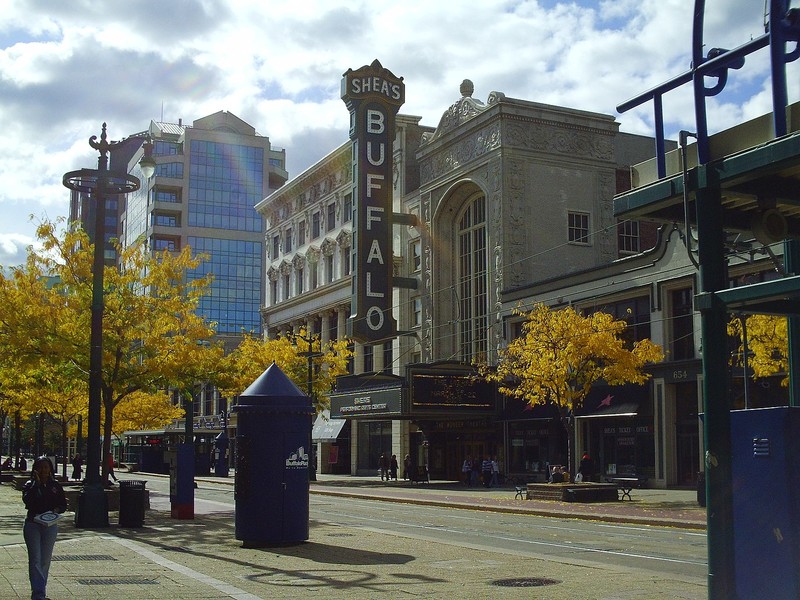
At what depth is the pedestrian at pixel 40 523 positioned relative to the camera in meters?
11.4

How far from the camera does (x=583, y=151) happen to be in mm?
53906

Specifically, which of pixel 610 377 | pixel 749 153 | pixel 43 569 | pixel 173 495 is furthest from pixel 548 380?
pixel 749 153

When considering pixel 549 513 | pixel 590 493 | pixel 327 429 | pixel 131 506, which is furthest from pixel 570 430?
pixel 327 429

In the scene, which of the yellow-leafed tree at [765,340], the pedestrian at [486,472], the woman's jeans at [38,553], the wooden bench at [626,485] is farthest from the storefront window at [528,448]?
the woman's jeans at [38,553]

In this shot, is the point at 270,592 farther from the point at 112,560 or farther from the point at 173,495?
the point at 173,495

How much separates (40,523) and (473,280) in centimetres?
4402

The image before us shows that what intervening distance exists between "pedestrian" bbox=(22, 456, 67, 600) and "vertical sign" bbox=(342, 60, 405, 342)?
42.8 metres

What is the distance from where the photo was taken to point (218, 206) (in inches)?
5630

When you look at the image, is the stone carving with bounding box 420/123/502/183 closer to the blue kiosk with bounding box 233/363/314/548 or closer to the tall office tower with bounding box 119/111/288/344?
the blue kiosk with bounding box 233/363/314/548

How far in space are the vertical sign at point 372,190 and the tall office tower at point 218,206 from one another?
278ft

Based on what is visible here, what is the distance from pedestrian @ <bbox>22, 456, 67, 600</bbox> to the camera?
11.4 metres

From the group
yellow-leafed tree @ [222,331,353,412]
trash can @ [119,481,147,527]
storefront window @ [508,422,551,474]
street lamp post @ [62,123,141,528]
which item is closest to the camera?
street lamp post @ [62,123,141,528]

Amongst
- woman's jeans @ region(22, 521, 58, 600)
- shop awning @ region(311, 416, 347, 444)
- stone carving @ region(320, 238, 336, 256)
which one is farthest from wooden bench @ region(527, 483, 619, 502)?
stone carving @ region(320, 238, 336, 256)

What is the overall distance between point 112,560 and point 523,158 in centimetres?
3974
